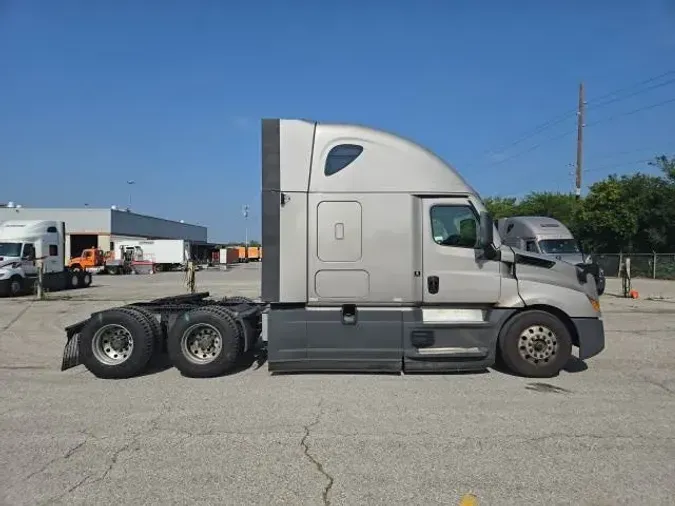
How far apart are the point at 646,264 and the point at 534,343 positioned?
34283mm

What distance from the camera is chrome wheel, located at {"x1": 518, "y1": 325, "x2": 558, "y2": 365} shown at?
25.8ft

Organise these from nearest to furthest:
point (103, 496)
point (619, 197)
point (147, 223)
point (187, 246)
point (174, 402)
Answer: point (103, 496) → point (174, 402) → point (619, 197) → point (187, 246) → point (147, 223)

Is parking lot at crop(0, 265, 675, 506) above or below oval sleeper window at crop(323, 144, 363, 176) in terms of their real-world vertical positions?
below

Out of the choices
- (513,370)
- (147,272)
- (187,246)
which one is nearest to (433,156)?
(513,370)

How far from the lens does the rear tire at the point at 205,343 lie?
7918 millimetres

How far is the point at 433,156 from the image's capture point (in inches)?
312

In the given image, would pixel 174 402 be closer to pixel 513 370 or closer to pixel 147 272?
pixel 513 370

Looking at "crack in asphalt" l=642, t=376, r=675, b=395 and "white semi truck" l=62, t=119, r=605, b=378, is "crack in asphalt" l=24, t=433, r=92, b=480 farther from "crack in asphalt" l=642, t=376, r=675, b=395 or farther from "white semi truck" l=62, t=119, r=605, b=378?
"crack in asphalt" l=642, t=376, r=675, b=395

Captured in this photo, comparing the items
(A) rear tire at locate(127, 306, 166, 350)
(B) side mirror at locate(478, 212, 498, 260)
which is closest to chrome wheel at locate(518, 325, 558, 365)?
(B) side mirror at locate(478, 212, 498, 260)

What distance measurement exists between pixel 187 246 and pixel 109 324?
51174 millimetres

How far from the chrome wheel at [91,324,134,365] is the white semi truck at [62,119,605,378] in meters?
0.08

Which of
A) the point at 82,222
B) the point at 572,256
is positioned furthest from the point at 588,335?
the point at 82,222

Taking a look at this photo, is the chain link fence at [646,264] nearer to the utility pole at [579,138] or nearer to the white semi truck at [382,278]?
the utility pole at [579,138]

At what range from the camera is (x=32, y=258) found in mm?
26312
